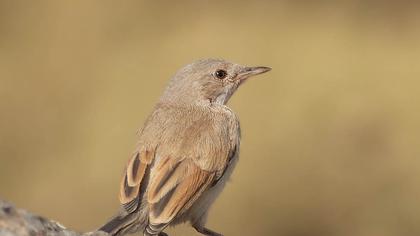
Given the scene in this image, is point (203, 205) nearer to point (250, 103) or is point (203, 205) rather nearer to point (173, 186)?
point (173, 186)

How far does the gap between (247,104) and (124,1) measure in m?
4.95

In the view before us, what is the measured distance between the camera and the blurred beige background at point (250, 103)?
52.3ft

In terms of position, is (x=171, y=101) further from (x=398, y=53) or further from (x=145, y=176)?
(x=398, y=53)

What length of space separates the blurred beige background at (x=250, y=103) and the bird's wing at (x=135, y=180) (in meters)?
7.22

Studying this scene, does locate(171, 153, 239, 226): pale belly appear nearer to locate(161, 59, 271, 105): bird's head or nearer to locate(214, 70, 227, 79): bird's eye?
locate(161, 59, 271, 105): bird's head

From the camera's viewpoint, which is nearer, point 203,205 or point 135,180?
point 135,180

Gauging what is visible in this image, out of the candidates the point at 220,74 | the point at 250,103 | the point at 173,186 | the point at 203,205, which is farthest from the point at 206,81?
the point at 250,103

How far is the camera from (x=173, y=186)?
7.87m

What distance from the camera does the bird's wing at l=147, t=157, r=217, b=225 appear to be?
7.72m

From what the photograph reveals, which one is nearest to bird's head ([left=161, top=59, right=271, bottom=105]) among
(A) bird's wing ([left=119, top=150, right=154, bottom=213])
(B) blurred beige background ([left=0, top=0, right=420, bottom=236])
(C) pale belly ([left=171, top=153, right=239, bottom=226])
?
(C) pale belly ([left=171, top=153, right=239, bottom=226])

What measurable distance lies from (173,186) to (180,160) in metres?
0.28

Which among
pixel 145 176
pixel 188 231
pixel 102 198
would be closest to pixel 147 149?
pixel 145 176

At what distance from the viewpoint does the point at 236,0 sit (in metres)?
22.3

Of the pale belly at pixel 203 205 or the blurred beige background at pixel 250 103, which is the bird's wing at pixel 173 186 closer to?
the pale belly at pixel 203 205
